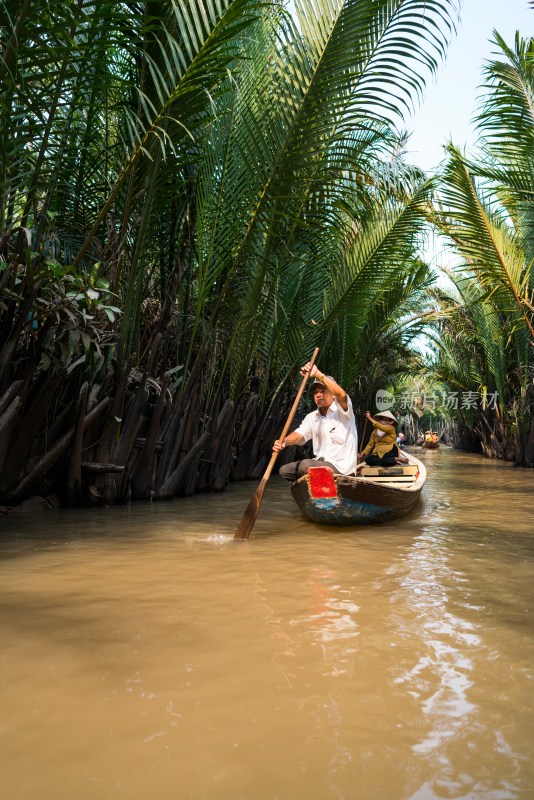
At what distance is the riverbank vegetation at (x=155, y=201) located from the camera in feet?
16.0

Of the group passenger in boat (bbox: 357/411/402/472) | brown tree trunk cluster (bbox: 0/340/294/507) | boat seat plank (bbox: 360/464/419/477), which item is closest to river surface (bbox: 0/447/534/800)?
brown tree trunk cluster (bbox: 0/340/294/507)

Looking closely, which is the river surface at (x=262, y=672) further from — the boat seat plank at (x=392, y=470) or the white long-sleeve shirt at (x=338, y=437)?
the boat seat plank at (x=392, y=470)

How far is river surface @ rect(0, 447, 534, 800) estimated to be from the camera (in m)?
1.79

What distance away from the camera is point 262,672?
8.18ft

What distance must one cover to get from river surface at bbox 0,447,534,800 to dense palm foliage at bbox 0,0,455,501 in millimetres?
1626

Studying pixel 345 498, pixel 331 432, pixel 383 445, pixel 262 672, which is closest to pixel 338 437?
pixel 331 432

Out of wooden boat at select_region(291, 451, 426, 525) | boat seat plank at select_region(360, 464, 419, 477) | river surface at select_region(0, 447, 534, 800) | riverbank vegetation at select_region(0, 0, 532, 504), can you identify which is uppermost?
riverbank vegetation at select_region(0, 0, 532, 504)

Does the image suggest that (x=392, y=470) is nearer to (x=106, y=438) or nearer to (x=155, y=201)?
(x=106, y=438)

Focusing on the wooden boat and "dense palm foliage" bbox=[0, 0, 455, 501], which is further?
the wooden boat

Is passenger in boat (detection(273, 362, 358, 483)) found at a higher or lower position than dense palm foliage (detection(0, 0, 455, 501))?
lower

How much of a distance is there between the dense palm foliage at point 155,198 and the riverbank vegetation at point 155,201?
0.02m

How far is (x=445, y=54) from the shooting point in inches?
218

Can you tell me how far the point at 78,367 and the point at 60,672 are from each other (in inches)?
160

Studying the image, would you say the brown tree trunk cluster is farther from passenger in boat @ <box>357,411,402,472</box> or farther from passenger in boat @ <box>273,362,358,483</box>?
passenger in boat @ <box>357,411,402,472</box>
